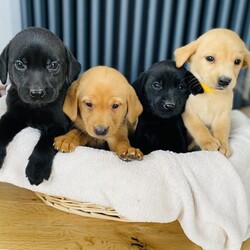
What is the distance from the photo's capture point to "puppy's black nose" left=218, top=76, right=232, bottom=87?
1077mm

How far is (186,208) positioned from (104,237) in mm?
258

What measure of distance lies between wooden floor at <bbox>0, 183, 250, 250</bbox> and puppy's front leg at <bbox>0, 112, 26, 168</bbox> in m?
0.18

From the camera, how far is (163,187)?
3.19 ft

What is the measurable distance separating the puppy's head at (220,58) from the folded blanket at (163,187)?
230 millimetres

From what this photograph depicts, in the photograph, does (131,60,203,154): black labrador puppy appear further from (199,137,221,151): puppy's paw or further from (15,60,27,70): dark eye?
(15,60,27,70): dark eye

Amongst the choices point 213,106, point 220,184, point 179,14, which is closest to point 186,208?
point 220,184

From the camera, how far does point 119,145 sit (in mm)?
1128

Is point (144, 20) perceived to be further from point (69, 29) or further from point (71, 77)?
point (71, 77)

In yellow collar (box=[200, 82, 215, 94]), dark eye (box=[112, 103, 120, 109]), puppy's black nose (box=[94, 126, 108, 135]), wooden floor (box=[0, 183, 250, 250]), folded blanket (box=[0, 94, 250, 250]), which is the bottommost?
wooden floor (box=[0, 183, 250, 250])

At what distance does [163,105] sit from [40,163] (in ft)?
1.40

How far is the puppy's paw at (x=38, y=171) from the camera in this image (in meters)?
1.00

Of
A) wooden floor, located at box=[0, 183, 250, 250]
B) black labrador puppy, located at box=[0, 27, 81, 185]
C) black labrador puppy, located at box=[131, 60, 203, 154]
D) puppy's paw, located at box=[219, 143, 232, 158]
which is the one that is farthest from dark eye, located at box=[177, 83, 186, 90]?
wooden floor, located at box=[0, 183, 250, 250]

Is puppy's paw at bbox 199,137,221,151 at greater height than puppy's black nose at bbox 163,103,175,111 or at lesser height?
lesser

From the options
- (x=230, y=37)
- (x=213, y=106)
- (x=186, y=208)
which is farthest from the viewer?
(x=213, y=106)
